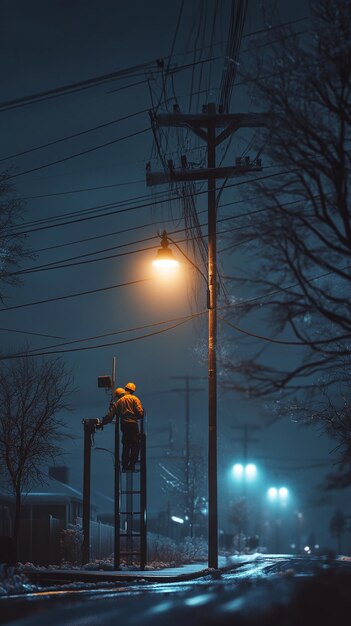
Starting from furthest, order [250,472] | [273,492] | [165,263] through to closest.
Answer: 1. [273,492]
2. [250,472]
3. [165,263]

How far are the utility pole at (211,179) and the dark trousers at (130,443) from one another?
8.85 ft

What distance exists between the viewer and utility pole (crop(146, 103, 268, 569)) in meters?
25.1

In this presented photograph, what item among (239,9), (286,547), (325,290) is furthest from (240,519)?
(325,290)

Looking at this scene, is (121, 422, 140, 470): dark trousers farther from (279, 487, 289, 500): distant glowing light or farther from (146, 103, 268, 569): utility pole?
(279, 487, 289, 500): distant glowing light

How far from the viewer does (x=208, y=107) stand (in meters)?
26.8

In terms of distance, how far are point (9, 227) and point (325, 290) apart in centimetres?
1564

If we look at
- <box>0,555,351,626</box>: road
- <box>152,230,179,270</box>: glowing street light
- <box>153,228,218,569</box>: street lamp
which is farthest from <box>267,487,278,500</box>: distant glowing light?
<box>0,555,351,626</box>: road

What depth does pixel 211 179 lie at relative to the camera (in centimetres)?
2647

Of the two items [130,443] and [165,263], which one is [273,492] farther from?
[165,263]

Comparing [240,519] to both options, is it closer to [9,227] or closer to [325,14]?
[9,227]

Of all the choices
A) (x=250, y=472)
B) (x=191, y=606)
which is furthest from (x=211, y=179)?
(x=250, y=472)

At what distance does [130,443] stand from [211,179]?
7813 millimetres

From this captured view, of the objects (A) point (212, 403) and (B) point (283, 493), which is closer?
(A) point (212, 403)

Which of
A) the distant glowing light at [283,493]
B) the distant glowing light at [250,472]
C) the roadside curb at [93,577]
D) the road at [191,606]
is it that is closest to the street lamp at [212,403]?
the roadside curb at [93,577]
